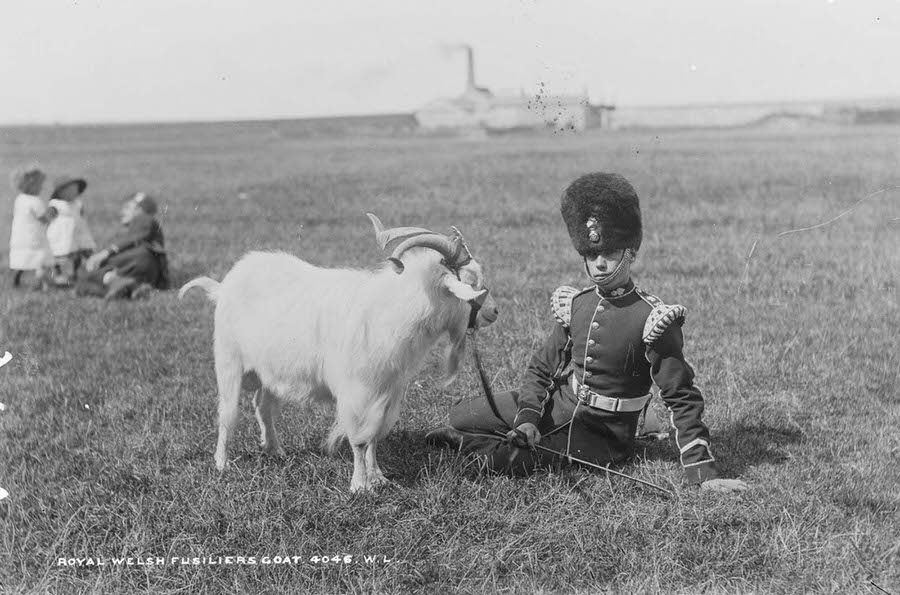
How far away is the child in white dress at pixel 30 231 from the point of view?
11.2 m

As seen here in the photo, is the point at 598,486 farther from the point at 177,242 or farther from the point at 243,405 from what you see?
the point at 177,242

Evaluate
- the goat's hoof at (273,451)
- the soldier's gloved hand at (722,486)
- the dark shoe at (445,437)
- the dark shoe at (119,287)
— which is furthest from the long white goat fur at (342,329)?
the dark shoe at (119,287)

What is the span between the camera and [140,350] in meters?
7.48

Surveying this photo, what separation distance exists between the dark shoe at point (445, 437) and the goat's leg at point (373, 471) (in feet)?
1.89

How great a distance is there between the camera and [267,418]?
5.10 metres

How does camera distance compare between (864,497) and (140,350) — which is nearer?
(864,497)

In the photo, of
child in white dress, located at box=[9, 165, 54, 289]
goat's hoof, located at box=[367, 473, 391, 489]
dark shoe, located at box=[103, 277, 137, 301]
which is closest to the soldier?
goat's hoof, located at box=[367, 473, 391, 489]

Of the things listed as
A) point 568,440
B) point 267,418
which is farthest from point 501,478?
point 267,418

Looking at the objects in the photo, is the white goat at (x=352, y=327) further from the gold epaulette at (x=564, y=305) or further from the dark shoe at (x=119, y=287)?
the dark shoe at (x=119, y=287)

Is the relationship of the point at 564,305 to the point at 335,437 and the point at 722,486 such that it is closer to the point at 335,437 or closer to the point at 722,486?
the point at 722,486

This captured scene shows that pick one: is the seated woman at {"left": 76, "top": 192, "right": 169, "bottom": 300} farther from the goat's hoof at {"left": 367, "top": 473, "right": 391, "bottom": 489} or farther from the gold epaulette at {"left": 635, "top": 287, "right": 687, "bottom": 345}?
the gold epaulette at {"left": 635, "top": 287, "right": 687, "bottom": 345}

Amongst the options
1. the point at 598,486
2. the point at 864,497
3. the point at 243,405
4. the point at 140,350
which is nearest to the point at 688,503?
the point at 598,486

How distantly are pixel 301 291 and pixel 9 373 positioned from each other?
12.1 ft

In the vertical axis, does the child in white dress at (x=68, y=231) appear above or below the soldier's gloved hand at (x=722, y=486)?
above
